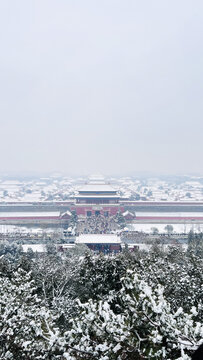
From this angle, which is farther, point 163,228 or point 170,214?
point 170,214

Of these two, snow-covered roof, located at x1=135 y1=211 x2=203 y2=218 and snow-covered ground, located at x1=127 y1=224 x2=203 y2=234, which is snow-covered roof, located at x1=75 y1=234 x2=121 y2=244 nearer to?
snow-covered ground, located at x1=127 y1=224 x2=203 y2=234

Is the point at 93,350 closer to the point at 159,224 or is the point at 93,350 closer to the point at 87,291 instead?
the point at 87,291

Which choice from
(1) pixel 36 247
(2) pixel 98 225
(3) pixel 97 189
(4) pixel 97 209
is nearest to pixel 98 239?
(1) pixel 36 247

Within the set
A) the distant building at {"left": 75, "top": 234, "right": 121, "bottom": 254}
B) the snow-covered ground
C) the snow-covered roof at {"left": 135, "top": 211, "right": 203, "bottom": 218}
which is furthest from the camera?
the snow-covered roof at {"left": 135, "top": 211, "right": 203, "bottom": 218}

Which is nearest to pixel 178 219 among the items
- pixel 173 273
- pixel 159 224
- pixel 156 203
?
pixel 159 224

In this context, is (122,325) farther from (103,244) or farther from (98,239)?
(98,239)

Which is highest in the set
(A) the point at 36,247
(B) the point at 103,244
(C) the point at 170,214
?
(B) the point at 103,244

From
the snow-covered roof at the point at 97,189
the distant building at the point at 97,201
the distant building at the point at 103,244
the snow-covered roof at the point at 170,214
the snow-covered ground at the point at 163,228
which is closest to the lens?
the distant building at the point at 103,244

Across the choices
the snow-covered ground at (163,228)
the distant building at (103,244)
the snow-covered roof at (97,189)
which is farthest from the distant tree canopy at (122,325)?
the snow-covered roof at (97,189)

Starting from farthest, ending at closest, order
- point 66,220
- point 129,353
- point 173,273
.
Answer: point 66,220 < point 173,273 < point 129,353

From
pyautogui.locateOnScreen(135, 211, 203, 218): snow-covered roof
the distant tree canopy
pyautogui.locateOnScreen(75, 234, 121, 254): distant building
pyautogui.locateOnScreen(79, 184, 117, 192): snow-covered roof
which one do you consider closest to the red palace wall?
pyautogui.locateOnScreen(135, 211, 203, 218): snow-covered roof

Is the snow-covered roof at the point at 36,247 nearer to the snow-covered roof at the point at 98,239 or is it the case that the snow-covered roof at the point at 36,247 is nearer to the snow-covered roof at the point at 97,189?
the snow-covered roof at the point at 98,239
